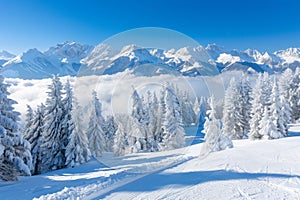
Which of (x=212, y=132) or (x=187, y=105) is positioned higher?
(x=187, y=105)

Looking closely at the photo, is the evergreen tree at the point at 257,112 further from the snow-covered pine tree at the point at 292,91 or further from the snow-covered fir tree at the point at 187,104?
the snow-covered fir tree at the point at 187,104

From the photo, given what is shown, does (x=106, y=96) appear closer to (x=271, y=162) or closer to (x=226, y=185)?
(x=226, y=185)

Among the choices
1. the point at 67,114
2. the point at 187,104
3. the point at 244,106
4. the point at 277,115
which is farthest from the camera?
the point at 244,106

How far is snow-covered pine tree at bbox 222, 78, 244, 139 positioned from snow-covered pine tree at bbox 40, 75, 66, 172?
28.6 metres

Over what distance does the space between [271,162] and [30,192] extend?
33.5ft

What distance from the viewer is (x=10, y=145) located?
1387 cm

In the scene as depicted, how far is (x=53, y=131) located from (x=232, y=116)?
2991cm

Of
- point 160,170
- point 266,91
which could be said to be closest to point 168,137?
point 160,170

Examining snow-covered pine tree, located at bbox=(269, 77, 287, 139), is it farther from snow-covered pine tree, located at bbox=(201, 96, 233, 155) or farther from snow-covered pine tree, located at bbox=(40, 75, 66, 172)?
snow-covered pine tree, located at bbox=(40, 75, 66, 172)

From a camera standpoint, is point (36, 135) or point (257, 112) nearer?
point (36, 135)

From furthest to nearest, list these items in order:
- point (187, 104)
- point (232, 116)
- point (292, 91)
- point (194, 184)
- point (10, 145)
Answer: point (292, 91) → point (232, 116) → point (187, 104) → point (10, 145) → point (194, 184)

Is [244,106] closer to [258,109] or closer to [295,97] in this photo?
[258,109]

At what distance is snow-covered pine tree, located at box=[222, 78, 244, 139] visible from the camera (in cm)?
4489

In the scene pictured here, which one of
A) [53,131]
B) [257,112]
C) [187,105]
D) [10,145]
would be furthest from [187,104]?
[257,112]
